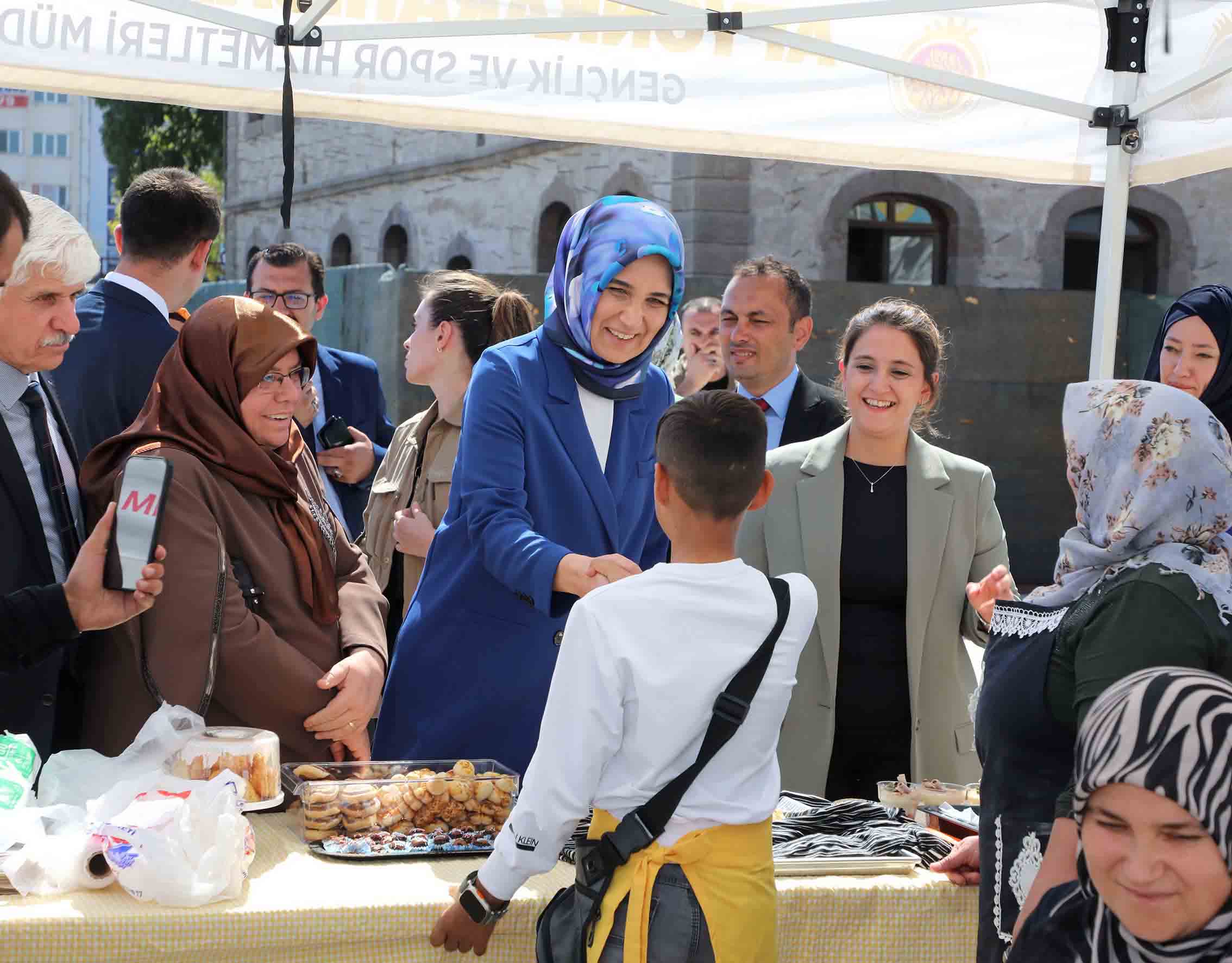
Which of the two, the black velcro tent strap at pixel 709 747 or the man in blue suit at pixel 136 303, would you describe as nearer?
the black velcro tent strap at pixel 709 747

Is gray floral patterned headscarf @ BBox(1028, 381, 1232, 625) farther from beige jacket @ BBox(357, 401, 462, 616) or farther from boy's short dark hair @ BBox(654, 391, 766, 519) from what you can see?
beige jacket @ BBox(357, 401, 462, 616)

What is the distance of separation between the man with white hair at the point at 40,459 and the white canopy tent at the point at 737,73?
3.47ft

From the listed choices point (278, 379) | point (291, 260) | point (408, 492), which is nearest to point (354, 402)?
point (291, 260)

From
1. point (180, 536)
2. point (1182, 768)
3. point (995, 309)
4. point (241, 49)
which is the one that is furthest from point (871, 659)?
point (995, 309)

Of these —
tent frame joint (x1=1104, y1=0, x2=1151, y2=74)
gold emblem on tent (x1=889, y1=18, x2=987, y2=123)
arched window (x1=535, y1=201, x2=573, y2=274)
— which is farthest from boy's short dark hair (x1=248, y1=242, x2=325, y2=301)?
arched window (x1=535, y1=201, x2=573, y2=274)

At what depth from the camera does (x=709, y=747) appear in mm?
1979

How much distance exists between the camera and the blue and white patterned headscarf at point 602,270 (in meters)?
2.76

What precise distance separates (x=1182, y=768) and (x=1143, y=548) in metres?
0.49

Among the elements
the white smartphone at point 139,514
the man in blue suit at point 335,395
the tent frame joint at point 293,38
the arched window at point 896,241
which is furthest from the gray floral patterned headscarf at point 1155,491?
the arched window at point 896,241

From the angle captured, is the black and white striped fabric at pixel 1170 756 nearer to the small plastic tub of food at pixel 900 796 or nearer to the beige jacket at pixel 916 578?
the small plastic tub of food at pixel 900 796

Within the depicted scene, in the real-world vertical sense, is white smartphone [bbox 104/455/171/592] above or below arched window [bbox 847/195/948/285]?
below

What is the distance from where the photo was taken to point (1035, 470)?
13.6 meters

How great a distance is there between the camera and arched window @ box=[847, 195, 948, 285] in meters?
17.1

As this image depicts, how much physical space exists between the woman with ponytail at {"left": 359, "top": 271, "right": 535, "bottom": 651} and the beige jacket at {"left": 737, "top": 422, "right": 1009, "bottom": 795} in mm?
1235
